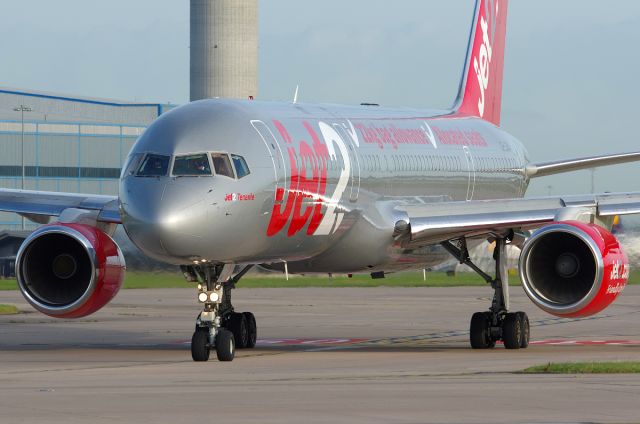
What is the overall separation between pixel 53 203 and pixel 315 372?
922 cm

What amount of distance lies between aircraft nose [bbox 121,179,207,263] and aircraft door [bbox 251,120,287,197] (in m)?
2.18

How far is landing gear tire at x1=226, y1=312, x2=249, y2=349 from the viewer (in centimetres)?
2728

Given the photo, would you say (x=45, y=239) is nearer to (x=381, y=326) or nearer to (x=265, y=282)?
(x=381, y=326)

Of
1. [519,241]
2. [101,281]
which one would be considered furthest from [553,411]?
[519,241]

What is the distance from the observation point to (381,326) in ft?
114

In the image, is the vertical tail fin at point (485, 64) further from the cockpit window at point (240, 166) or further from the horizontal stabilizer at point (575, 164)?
the cockpit window at point (240, 166)

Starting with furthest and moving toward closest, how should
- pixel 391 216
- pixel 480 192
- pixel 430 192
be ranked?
pixel 480 192 < pixel 430 192 < pixel 391 216

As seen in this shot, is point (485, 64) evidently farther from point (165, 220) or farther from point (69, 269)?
point (165, 220)

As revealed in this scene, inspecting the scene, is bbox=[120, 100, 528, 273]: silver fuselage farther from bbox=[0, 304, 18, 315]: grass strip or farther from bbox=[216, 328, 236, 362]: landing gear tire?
bbox=[0, 304, 18, 315]: grass strip

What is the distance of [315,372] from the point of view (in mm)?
21141

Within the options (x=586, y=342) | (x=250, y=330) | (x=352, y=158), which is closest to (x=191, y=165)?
(x=352, y=158)

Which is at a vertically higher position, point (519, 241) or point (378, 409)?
point (519, 241)

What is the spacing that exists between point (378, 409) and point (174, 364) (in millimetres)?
7744

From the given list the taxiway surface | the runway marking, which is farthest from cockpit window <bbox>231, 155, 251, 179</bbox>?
the runway marking
